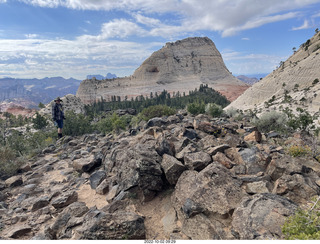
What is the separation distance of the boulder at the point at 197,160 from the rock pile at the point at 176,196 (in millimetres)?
25

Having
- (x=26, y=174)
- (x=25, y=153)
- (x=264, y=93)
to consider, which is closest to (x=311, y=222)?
(x=26, y=174)

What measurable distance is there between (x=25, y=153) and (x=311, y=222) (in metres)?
13.6

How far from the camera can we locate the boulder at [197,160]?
482 cm

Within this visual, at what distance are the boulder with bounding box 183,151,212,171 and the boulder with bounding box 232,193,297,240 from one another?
1.44m

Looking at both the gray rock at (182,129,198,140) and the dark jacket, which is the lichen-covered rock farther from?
the dark jacket

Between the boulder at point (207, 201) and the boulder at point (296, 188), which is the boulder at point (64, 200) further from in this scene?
the boulder at point (296, 188)

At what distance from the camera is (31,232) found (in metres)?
4.43

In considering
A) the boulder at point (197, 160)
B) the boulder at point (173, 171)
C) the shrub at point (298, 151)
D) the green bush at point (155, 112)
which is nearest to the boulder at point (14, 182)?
the boulder at point (173, 171)

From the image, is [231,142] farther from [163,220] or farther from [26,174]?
[26,174]

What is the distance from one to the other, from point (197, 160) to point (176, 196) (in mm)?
1102

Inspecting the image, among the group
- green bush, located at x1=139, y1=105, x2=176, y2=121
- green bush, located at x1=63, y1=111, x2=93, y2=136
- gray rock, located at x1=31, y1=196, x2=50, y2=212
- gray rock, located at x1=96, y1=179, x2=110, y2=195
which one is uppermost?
green bush, located at x1=139, y1=105, x2=176, y2=121

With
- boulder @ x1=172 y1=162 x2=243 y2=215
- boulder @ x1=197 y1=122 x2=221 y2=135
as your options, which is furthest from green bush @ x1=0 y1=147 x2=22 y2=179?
boulder @ x1=197 y1=122 x2=221 y2=135

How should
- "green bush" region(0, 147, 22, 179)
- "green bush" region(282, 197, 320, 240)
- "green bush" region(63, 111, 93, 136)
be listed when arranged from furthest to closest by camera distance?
"green bush" region(63, 111, 93, 136) → "green bush" region(0, 147, 22, 179) → "green bush" region(282, 197, 320, 240)

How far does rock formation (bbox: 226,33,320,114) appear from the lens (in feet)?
101
